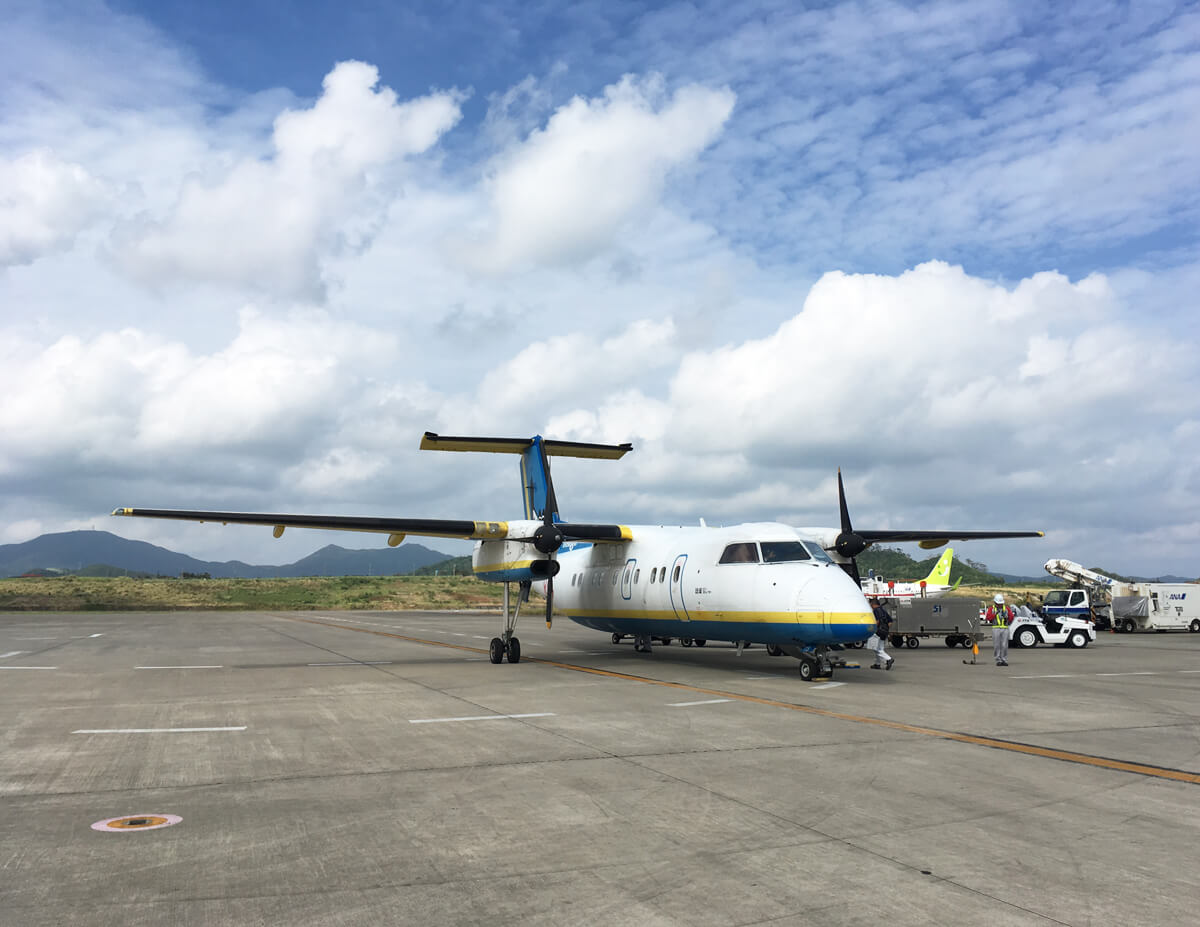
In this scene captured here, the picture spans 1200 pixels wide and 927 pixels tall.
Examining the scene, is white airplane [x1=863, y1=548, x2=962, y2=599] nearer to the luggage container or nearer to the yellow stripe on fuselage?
the luggage container

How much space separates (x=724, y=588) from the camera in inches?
684

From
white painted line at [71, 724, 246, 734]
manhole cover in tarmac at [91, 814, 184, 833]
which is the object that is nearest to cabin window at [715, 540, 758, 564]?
white painted line at [71, 724, 246, 734]

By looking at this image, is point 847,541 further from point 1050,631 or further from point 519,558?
point 1050,631

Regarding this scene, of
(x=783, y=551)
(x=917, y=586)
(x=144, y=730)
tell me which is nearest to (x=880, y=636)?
(x=783, y=551)

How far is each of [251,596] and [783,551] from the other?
68.6 m

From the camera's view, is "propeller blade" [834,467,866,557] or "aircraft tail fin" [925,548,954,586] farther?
"aircraft tail fin" [925,548,954,586]

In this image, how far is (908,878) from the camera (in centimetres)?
519

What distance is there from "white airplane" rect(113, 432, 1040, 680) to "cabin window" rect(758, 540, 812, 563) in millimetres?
23

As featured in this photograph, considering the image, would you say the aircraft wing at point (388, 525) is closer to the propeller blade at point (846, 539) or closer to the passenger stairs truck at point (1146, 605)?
the propeller blade at point (846, 539)

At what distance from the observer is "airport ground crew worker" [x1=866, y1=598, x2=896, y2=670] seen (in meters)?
18.5

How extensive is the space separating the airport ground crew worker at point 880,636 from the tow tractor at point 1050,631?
4651 millimetres

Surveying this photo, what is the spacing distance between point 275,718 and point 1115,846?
395 inches

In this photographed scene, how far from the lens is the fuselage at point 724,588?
50.6 feet

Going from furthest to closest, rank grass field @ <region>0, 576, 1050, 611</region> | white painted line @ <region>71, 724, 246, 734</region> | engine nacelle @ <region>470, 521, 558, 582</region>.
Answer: grass field @ <region>0, 576, 1050, 611</region>, engine nacelle @ <region>470, 521, 558, 582</region>, white painted line @ <region>71, 724, 246, 734</region>
